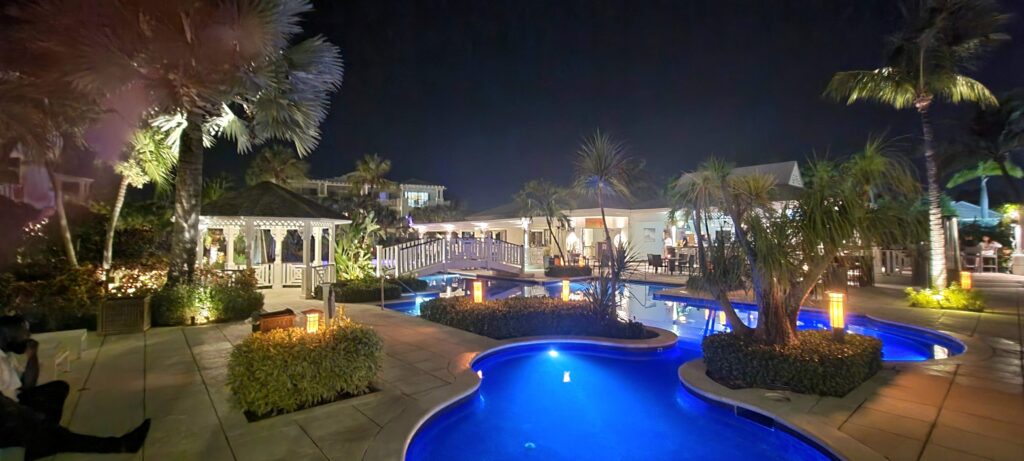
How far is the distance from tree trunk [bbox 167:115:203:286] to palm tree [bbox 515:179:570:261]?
14.1m

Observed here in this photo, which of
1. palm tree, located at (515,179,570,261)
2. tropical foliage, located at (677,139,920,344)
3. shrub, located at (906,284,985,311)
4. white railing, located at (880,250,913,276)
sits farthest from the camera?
palm tree, located at (515,179,570,261)

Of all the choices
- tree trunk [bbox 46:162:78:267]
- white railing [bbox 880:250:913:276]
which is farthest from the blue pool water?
tree trunk [bbox 46:162:78:267]

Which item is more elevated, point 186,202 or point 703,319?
point 186,202

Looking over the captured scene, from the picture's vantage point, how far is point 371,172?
92.6 feet

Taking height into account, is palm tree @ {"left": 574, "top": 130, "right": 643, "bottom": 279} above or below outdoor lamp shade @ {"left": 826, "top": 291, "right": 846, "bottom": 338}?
above

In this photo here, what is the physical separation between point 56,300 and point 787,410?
11827 mm

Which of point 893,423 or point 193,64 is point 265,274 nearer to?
point 193,64

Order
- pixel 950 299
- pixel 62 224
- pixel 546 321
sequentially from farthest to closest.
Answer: pixel 62 224 → pixel 950 299 → pixel 546 321

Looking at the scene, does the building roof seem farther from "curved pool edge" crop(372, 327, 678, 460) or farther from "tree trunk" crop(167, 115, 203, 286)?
"curved pool edge" crop(372, 327, 678, 460)

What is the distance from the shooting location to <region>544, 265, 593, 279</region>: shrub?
18.3 meters

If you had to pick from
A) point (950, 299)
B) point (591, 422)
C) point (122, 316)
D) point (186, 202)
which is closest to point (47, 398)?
point (591, 422)

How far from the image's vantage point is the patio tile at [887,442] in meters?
3.72

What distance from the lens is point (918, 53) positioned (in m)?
9.95

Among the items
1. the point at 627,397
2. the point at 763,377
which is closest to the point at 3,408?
the point at 627,397
